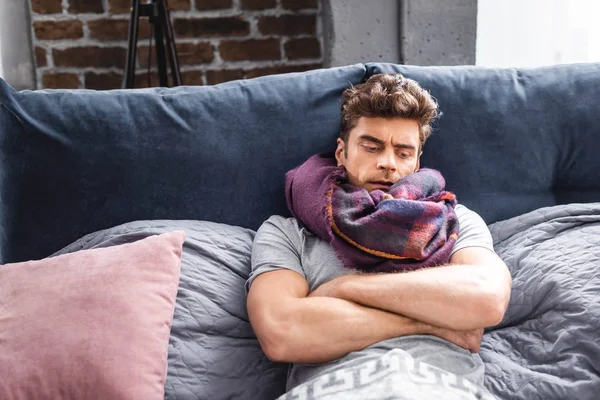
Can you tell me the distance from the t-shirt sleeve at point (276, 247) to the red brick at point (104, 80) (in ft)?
4.13

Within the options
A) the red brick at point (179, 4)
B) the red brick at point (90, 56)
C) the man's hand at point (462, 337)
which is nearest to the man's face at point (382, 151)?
the man's hand at point (462, 337)

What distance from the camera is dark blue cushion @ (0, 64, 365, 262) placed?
5.05 ft

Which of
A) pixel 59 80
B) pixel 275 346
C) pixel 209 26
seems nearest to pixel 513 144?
pixel 275 346

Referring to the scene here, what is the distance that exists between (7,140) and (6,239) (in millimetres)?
233

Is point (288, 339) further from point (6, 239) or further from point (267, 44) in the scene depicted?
point (267, 44)

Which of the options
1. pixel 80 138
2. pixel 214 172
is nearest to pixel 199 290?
pixel 214 172

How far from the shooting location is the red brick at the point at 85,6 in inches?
96.8

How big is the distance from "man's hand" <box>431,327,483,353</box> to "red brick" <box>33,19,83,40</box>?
1851 millimetres

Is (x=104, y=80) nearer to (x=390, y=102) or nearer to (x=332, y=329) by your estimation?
(x=390, y=102)

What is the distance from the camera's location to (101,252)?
1338mm

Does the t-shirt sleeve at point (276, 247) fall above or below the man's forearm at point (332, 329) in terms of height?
above

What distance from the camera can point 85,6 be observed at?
2463 millimetres

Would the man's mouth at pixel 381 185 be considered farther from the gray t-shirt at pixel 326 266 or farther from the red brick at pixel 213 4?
the red brick at pixel 213 4

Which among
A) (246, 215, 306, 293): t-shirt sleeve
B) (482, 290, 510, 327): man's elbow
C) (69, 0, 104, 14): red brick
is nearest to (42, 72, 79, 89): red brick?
(69, 0, 104, 14): red brick
